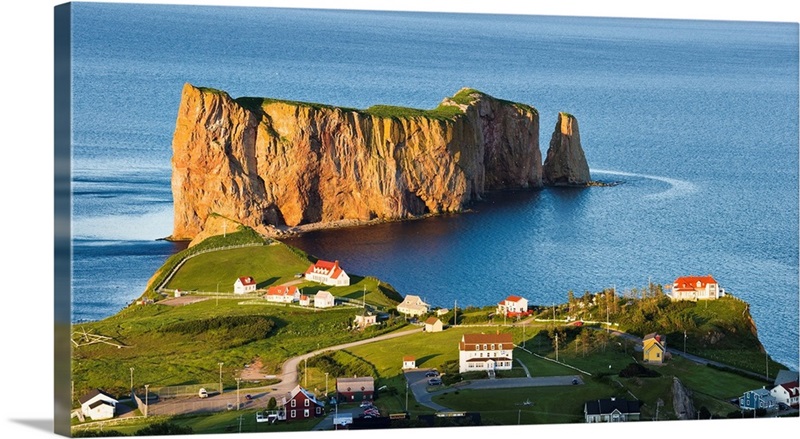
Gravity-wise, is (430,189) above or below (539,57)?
below

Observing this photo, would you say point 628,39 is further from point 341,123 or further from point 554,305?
point 554,305

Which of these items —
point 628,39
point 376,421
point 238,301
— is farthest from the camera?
point 628,39

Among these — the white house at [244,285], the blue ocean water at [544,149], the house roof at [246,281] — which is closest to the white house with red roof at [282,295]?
the white house at [244,285]

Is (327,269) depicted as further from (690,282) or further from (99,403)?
(99,403)

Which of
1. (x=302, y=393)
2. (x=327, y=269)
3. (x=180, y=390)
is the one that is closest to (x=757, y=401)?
(x=302, y=393)

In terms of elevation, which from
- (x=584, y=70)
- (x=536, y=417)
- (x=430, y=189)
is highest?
(x=584, y=70)

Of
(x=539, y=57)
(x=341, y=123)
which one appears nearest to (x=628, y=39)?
(x=539, y=57)

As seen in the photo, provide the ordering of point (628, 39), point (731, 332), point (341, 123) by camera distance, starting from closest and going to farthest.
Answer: point (731, 332) < point (628, 39) < point (341, 123)
